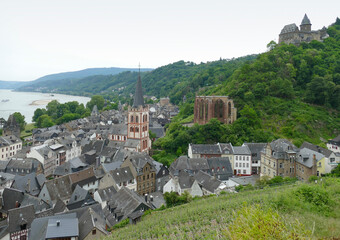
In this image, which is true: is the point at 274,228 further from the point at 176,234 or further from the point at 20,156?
the point at 20,156

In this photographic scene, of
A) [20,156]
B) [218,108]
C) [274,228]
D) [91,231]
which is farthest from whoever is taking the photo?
[218,108]

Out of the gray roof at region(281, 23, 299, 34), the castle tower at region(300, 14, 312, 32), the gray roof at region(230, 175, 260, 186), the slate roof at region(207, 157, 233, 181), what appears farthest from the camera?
the castle tower at region(300, 14, 312, 32)

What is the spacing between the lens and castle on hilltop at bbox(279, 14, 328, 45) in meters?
87.8

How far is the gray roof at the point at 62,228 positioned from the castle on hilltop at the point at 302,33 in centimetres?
8538

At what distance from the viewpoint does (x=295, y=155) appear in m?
37.1

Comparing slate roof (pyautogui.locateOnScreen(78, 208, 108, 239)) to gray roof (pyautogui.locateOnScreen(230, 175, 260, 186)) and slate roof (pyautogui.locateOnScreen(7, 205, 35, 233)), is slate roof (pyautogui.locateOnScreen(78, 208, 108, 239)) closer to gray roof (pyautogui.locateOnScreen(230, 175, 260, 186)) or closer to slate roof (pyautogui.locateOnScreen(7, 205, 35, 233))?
slate roof (pyautogui.locateOnScreen(7, 205, 35, 233))

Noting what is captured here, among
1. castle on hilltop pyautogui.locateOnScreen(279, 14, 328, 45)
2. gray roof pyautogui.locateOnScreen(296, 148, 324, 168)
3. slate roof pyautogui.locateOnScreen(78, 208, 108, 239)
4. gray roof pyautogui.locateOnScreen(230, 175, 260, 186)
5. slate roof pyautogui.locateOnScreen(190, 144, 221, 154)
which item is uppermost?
castle on hilltop pyautogui.locateOnScreen(279, 14, 328, 45)

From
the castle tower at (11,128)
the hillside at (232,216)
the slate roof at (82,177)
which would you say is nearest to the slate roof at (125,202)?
the hillside at (232,216)

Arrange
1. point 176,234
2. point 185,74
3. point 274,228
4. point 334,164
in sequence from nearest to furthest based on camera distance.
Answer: point 274,228, point 176,234, point 334,164, point 185,74

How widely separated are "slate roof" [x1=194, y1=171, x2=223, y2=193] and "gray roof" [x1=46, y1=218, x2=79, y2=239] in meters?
17.5

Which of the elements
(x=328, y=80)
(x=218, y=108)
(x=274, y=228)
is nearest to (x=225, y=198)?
(x=274, y=228)

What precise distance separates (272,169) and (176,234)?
22.0 meters

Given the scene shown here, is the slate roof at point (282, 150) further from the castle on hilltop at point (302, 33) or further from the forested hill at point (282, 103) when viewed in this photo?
the castle on hilltop at point (302, 33)

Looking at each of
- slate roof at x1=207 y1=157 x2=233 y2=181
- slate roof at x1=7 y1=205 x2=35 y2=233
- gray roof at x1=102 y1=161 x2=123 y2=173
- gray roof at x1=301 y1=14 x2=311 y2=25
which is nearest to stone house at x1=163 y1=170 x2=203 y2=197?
slate roof at x1=207 y1=157 x2=233 y2=181
